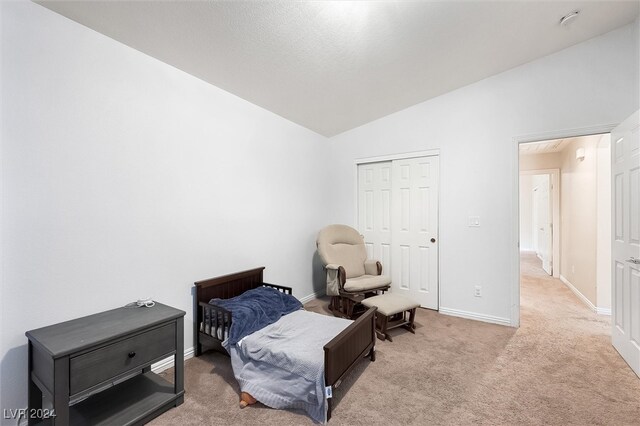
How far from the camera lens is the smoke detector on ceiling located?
2.40 meters

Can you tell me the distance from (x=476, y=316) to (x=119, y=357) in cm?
359

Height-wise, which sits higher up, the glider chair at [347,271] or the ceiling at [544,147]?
the ceiling at [544,147]

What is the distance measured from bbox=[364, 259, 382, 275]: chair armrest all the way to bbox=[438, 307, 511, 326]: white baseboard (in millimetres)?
935

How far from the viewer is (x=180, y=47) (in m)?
2.16

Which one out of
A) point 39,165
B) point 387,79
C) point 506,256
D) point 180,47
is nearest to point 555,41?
point 387,79

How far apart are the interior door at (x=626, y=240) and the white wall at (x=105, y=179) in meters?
3.43

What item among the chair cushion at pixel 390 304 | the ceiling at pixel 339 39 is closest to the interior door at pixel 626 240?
the ceiling at pixel 339 39

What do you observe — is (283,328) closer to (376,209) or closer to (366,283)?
(366,283)

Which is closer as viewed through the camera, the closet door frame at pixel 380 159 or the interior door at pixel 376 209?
the closet door frame at pixel 380 159

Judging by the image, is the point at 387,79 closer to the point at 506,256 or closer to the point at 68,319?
the point at 506,256

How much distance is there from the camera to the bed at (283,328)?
176 centimetres

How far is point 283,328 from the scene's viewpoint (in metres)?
2.29

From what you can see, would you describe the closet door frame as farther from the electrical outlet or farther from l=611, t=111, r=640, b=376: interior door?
l=611, t=111, r=640, b=376: interior door

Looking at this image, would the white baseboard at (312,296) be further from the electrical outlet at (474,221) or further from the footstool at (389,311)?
the electrical outlet at (474,221)
